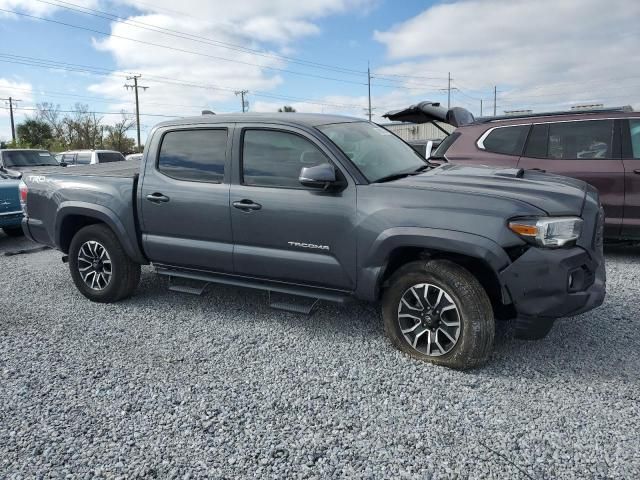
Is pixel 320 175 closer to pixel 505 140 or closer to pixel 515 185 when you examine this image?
pixel 515 185

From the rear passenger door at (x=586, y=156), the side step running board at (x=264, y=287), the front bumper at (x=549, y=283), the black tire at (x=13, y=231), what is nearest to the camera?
the front bumper at (x=549, y=283)

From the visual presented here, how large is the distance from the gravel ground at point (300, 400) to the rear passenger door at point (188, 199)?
2.03ft

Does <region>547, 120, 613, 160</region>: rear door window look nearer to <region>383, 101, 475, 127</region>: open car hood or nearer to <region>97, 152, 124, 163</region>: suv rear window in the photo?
<region>383, 101, 475, 127</region>: open car hood

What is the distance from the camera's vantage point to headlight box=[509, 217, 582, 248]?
117 inches

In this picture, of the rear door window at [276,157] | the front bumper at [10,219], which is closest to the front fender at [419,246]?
the rear door window at [276,157]

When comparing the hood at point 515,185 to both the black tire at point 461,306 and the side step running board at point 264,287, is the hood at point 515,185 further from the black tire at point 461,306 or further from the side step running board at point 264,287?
the side step running board at point 264,287

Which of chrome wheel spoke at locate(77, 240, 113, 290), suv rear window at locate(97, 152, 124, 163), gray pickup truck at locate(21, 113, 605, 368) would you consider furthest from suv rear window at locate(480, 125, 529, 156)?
suv rear window at locate(97, 152, 124, 163)

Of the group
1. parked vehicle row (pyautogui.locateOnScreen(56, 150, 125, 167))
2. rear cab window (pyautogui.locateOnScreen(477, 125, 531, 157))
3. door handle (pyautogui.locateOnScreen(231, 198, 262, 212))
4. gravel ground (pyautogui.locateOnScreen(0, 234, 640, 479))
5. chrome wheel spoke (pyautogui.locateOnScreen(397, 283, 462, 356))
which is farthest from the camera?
parked vehicle row (pyautogui.locateOnScreen(56, 150, 125, 167))

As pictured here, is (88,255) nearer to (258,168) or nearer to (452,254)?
(258,168)

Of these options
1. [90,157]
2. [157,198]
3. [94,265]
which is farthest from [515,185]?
[90,157]

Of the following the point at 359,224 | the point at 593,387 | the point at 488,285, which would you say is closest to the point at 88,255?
the point at 359,224

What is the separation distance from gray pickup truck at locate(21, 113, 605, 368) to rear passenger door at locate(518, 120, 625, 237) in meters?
2.62

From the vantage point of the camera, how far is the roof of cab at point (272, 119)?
391 centimetres

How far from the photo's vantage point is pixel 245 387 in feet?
10.3
